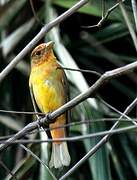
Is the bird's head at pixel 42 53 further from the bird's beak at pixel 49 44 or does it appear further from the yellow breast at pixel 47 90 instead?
the yellow breast at pixel 47 90

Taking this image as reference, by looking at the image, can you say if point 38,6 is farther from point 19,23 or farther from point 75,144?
point 75,144

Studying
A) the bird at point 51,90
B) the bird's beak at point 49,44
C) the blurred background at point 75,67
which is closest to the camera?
the bird at point 51,90

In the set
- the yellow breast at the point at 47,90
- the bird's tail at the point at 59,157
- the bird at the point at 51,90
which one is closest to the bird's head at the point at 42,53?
the bird at the point at 51,90

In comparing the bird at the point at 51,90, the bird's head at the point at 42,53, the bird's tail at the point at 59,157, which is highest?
the bird's head at the point at 42,53

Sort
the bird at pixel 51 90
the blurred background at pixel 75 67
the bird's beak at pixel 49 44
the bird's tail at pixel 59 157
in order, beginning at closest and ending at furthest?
the bird's tail at pixel 59 157 < the bird at pixel 51 90 < the bird's beak at pixel 49 44 < the blurred background at pixel 75 67

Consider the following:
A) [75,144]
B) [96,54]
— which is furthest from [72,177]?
[96,54]

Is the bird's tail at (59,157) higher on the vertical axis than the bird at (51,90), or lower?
lower

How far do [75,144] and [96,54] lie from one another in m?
0.93

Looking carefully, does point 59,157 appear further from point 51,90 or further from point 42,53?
point 42,53

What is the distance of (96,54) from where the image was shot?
5.35 meters

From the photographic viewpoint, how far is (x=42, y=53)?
427 cm

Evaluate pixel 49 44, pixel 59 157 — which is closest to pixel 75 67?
pixel 49 44

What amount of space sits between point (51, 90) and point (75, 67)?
0.29 metres

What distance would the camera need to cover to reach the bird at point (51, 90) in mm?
4012
